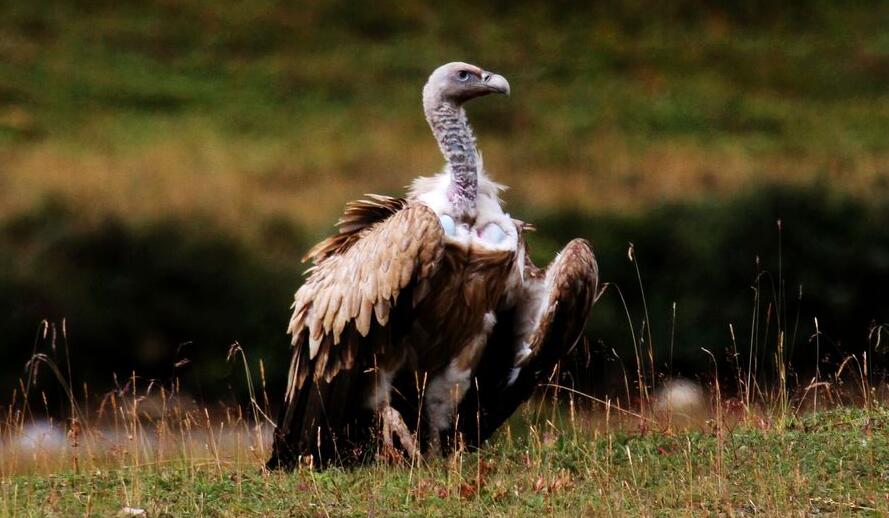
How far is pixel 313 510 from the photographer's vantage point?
24.7 ft

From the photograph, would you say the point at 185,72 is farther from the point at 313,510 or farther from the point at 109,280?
the point at 313,510

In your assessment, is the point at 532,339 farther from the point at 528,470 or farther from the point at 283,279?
the point at 283,279

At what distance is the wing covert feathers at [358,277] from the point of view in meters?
8.56

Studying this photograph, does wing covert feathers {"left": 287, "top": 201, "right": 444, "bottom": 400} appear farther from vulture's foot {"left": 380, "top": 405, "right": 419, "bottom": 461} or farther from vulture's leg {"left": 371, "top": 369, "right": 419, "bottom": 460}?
vulture's foot {"left": 380, "top": 405, "right": 419, "bottom": 461}

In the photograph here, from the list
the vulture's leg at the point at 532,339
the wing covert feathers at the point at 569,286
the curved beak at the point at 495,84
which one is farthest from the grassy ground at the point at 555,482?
the curved beak at the point at 495,84

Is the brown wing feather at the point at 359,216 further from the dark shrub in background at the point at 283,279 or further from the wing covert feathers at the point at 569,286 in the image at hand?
the dark shrub in background at the point at 283,279

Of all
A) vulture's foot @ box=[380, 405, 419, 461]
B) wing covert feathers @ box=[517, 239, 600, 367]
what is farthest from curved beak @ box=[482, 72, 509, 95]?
vulture's foot @ box=[380, 405, 419, 461]

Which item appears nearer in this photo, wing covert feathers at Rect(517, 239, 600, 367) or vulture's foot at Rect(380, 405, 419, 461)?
vulture's foot at Rect(380, 405, 419, 461)

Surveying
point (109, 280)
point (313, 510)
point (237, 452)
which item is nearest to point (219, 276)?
point (109, 280)

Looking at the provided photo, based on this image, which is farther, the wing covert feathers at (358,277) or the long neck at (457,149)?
the long neck at (457,149)

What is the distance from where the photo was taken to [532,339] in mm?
9148

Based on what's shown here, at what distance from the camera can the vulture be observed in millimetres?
8711

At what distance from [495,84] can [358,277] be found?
1419 mm

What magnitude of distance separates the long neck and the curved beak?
215 mm
